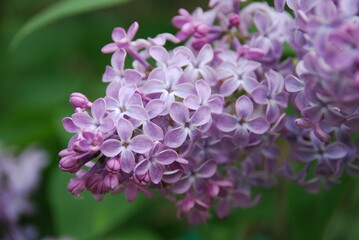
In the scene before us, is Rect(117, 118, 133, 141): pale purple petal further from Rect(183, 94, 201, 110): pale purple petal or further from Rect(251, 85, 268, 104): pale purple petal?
Rect(251, 85, 268, 104): pale purple petal

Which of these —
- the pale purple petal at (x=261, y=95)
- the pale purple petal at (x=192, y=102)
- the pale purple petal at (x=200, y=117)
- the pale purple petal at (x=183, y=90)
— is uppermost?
the pale purple petal at (x=183, y=90)

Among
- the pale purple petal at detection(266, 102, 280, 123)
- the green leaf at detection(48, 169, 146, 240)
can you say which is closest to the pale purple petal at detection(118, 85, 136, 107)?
the pale purple petal at detection(266, 102, 280, 123)

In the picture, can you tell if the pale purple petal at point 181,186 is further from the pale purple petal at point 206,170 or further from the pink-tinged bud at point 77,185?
the pink-tinged bud at point 77,185

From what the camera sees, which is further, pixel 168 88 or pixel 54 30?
pixel 54 30

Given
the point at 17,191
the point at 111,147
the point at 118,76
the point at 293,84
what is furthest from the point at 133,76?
the point at 17,191

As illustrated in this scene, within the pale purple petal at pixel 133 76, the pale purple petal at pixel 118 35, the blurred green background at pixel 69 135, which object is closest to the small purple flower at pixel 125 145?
the pale purple petal at pixel 133 76

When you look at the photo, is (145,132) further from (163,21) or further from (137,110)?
(163,21)

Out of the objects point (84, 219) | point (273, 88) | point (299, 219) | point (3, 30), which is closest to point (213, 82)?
point (273, 88)
